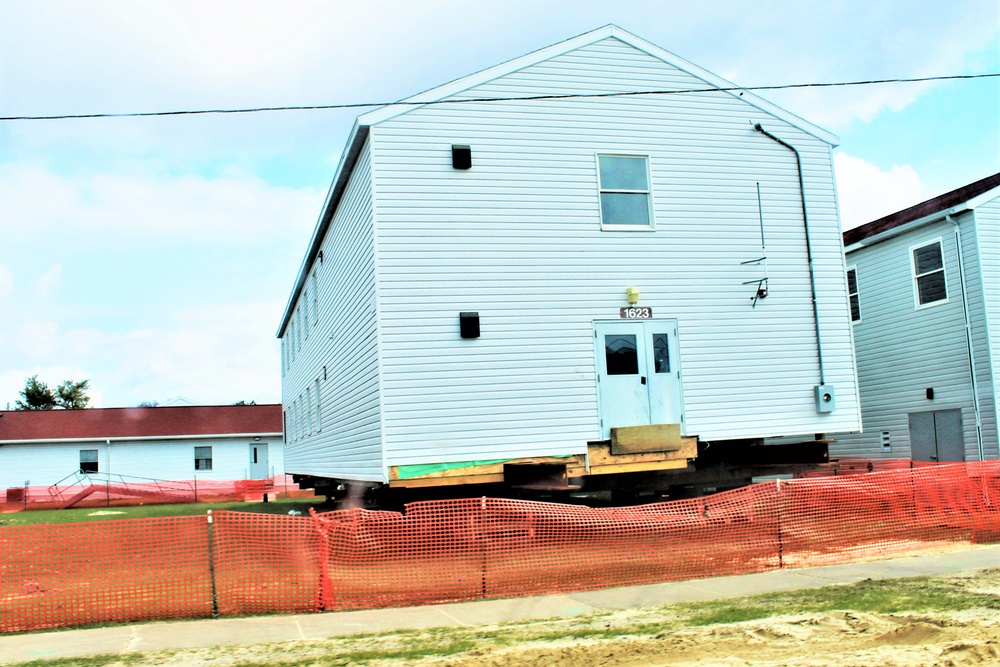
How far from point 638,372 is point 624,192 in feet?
9.65

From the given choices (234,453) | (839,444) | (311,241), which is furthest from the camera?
(234,453)

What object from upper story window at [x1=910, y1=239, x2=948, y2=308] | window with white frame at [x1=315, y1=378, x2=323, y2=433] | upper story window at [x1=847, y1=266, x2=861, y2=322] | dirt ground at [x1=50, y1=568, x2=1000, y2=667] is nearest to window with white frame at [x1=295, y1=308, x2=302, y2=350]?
window with white frame at [x1=315, y1=378, x2=323, y2=433]

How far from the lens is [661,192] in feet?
50.6

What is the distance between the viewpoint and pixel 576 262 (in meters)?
14.8

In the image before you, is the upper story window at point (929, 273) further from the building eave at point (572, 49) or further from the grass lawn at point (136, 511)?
the grass lawn at point (136, 511)

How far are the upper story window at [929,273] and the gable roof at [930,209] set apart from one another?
2.33 ft

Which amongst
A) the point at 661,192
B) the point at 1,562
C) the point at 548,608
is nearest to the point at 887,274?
the point at 661,192

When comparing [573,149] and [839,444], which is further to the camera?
[839,444]

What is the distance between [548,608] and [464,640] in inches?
68.4

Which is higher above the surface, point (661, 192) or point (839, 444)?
point (661, 192)

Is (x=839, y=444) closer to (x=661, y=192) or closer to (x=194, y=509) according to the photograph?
(x=661, y=192)

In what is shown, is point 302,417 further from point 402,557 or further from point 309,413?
point 402,557

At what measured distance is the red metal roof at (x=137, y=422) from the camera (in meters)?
39.9

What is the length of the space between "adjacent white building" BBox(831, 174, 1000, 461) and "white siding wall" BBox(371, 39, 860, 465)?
16.7 ft
